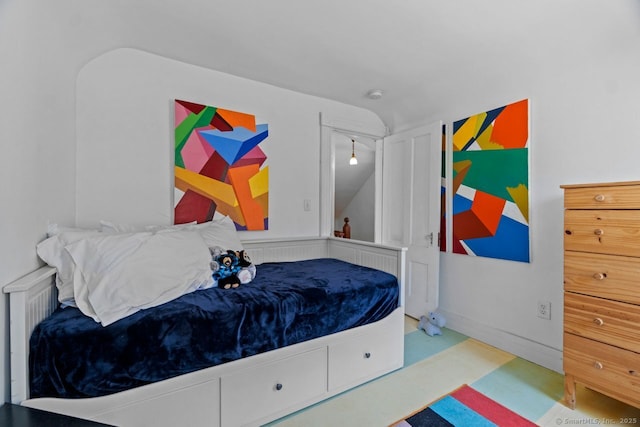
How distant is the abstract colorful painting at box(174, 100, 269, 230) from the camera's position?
7.38 ft

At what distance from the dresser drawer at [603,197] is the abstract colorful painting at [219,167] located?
2.11m

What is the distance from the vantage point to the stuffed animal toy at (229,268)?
1771 mm

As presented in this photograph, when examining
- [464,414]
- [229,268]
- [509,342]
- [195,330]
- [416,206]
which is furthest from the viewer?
[416,206]

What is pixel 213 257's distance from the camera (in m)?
1.88

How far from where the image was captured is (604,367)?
4.98 feet

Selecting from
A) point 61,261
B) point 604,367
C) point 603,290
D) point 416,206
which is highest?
point 416,206

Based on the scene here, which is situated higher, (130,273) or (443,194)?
(443,194)

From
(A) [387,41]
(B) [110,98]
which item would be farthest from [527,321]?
(B) [110,98]

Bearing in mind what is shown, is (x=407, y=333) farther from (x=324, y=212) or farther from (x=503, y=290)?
(x=324, y=212)

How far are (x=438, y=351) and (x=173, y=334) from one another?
1.94 m

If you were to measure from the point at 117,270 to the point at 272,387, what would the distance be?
0.96m

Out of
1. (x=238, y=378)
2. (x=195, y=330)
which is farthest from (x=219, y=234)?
(x=238, y=378)

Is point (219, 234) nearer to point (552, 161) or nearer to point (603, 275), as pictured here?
point (603, 275)

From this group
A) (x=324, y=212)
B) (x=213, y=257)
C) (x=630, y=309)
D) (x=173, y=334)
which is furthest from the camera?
(x=324, y=212)
